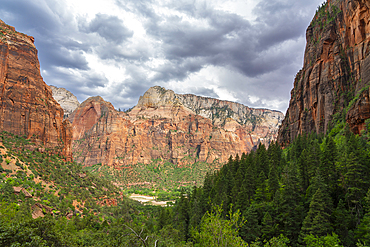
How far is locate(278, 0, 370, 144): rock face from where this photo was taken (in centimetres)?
5552

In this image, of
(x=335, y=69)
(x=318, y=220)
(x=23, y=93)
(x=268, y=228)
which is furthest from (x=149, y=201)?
(x=335, y=69)

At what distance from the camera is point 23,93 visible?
6175 centimetres

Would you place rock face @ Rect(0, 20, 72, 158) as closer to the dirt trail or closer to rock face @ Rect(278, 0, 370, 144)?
the dirt trail

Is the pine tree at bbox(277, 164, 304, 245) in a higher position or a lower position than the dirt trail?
higher

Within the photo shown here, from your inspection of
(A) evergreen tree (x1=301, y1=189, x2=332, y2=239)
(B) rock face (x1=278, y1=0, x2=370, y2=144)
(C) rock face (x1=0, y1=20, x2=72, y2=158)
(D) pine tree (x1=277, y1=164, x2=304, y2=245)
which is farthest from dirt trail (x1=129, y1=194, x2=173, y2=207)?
(A) evergreen tree (x1=301, y1=189, x2=332, y2=239)

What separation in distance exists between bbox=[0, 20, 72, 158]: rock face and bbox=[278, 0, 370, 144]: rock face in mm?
89635

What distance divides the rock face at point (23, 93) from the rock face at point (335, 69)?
294 ft

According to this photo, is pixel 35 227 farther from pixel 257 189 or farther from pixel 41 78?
pixel 41 78

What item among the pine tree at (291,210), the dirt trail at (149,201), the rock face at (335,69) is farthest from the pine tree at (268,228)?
the dirt trail at (149,201)

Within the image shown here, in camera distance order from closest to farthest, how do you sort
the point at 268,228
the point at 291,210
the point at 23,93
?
the point at 291,210 → the point at 268,228 → the point at 23,93

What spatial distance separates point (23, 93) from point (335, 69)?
105937 mm

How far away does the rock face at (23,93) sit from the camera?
5900 cm

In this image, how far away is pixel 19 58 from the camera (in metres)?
61.8

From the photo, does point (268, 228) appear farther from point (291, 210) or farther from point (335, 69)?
point (335, 69)
